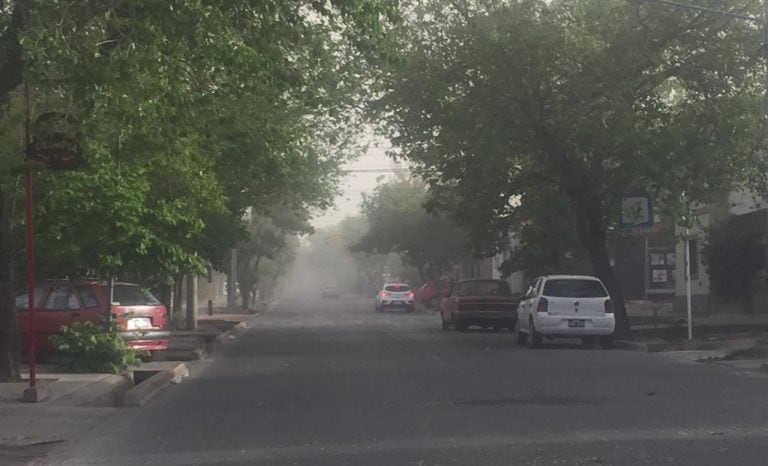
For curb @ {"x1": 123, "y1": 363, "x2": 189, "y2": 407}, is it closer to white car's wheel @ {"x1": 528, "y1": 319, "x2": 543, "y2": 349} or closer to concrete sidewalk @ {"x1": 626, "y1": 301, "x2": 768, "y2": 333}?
white car's wheel @ {"x1": 528, "y1": 319, "x2": 543, "y2": 349}

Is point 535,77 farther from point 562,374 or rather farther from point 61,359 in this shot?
point 61,359

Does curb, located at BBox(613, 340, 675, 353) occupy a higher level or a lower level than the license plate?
lower

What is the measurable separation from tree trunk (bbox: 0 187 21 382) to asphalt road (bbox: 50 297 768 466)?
7.67 ft

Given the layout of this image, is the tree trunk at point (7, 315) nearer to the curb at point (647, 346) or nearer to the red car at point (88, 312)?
the red car at point (88, 312)

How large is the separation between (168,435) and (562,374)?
28.0 feet

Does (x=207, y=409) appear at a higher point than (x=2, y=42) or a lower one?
lower

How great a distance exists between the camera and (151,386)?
61.3 ft

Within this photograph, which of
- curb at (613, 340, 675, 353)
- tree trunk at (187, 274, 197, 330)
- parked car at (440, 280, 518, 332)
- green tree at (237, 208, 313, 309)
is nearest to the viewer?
curb at (613, 340, 675, 353)

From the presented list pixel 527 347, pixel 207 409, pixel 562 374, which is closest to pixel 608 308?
pixel 527 347

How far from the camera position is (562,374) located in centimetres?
2025

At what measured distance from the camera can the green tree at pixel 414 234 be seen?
73.1m

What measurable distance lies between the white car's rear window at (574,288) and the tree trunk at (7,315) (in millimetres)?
12916

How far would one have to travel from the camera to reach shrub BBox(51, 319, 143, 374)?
70.4 feet

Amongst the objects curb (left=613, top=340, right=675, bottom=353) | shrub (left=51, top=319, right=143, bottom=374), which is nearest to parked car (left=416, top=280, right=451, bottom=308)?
curb (left=613, top=340, right=675, bottom=353)
